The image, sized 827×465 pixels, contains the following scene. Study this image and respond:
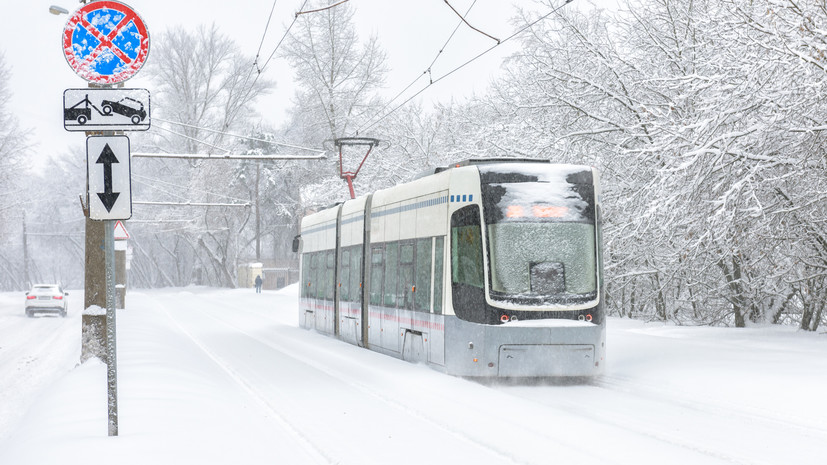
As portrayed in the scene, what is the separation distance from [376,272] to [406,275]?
2094 millimetres

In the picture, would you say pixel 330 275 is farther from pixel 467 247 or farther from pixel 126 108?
pixel 126 108

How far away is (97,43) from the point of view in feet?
27.7

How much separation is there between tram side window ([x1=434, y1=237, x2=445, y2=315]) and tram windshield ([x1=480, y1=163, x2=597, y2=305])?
3.57ft

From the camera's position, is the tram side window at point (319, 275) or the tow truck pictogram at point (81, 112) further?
the tram side window at point (319, 275)

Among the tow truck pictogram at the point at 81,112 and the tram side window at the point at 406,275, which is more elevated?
the tow truck pictogram at the point at 81,112

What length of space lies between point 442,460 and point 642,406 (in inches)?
160

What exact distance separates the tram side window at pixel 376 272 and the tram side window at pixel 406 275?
1.23 m

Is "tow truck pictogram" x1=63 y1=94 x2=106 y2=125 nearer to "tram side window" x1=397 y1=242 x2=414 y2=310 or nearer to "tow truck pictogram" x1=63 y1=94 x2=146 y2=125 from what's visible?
"tow truck pictogram" x1=63 y1=94 x2=146 y2=125

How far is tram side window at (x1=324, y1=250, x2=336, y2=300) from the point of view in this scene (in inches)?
858

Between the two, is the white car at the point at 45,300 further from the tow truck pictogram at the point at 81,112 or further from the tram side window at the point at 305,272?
the tow truck pictogram at the point at 81,112

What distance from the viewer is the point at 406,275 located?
52.1 feet

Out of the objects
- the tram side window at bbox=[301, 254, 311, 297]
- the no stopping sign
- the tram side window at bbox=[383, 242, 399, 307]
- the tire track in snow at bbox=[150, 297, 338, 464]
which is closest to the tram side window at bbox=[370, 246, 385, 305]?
the tram side window at bbox=[383, 242, 399, 307]

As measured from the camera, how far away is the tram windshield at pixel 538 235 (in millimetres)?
13227

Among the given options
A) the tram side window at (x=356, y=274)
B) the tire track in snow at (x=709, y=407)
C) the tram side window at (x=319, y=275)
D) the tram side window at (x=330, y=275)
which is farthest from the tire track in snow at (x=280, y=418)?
the tram side window at (x=319, y=275)
